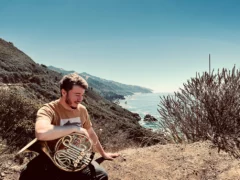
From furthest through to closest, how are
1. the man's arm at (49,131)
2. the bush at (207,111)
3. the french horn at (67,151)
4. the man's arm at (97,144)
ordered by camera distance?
1. the bush at (207,111)
2. the man's arm at (97,144)
3. the french horn at (67,151)
4. the man's arm at (49,131)

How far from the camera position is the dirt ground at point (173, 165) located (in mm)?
4422

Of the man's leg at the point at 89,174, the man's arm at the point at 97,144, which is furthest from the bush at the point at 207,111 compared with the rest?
the man's leg at the point at 89,174

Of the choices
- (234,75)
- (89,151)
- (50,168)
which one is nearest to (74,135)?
(89,151)

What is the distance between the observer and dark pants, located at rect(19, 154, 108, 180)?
2.86 m

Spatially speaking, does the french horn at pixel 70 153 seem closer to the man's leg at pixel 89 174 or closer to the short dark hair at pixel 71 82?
the man's leg at pixel 89 174

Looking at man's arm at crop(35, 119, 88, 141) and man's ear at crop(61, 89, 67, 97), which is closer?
man's arm at crop(35, 119, 88, 141)

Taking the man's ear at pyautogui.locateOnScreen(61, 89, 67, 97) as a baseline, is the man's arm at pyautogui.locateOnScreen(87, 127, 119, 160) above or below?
below

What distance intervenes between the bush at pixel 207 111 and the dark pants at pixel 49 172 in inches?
137

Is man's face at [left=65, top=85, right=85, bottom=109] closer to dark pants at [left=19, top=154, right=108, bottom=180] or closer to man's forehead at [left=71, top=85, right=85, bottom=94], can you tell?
man's forehead at [left=71, top=85, right=85, bottom=94]

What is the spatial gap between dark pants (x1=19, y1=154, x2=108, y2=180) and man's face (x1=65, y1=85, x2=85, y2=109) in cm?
60

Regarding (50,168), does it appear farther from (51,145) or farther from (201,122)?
(201,122)

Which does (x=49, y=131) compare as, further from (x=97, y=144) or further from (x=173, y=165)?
(x=173, y=165)

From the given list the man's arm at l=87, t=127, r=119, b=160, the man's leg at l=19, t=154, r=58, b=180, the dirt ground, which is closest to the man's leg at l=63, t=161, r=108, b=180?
the man's leg at l=19, t=154, r=58, b=180

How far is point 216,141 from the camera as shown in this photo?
582 cm
